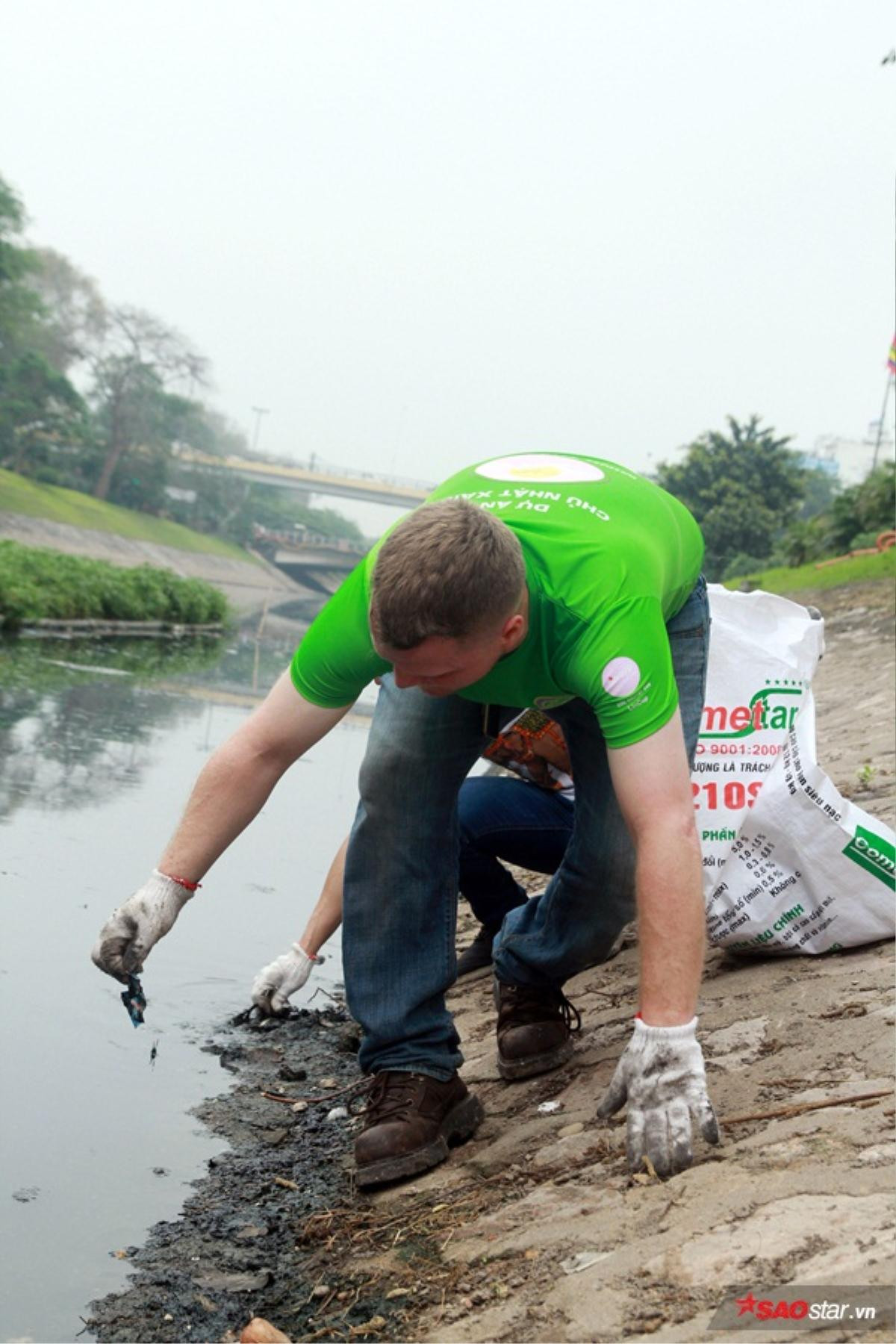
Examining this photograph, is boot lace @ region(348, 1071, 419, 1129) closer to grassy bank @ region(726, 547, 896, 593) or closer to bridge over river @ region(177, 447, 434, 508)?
grassy bank @ region(726, 547, 896, 593)

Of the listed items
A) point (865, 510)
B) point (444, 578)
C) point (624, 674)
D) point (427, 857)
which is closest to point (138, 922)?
point (427, 857)

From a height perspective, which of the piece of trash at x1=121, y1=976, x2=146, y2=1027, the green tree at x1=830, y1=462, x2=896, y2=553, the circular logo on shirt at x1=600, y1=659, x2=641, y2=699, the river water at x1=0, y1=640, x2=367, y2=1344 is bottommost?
the river water at x1=0, y1=640, x2=367, y2=1344

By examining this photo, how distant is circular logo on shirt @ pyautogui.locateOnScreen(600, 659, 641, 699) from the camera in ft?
9.51

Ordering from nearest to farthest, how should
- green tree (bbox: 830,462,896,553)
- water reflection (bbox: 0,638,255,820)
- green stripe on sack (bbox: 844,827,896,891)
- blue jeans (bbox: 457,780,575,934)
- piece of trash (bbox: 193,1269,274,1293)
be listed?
piece of trash (bbox: 193,1269,274,1293), green stripe on sack (bbox: 844,827,896,891), blue jeans (bbox: 457,780,575,934), water reflection (bbox: 0,638,255,820), green tree (bbox: 830,462,896,553)

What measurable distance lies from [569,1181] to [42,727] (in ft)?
29.0

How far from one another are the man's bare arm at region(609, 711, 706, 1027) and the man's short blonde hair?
42cm

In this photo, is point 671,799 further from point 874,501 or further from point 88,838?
point 874,501

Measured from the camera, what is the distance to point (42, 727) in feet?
36.8

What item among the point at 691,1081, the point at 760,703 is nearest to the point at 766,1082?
the point at 691,1081

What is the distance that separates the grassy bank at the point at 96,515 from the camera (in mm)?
53281

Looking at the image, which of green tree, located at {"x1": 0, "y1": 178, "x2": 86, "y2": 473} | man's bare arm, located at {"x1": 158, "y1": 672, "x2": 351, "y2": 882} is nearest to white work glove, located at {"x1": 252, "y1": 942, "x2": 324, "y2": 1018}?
man's bare arm, located at {"x1": 158, "y1": 672, "x2": 351, "y2": 882}

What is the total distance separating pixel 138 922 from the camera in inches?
135

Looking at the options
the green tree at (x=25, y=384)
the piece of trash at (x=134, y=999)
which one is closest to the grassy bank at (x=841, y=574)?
the piece of trash at (x=134, y=999)

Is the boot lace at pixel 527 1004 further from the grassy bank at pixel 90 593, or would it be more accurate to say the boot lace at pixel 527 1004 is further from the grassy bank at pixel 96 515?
the grassy bank at pixel 96 515
